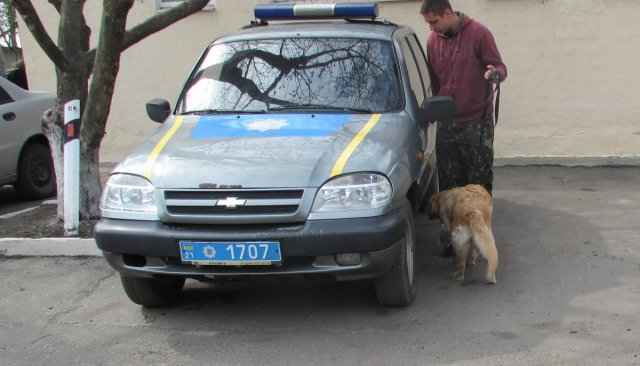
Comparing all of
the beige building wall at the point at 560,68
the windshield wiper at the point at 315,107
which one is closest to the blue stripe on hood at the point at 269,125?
the windshield wiper at the point at 315,107

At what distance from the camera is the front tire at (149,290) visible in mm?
4254

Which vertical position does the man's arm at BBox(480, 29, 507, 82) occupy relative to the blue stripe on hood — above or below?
above

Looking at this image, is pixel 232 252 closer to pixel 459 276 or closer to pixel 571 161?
pixel 459 276

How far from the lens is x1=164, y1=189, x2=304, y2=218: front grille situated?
366 cm

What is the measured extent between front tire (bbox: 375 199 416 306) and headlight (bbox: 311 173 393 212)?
0.96 ft

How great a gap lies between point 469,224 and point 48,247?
350cm

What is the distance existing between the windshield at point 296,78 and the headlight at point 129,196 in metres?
0.92

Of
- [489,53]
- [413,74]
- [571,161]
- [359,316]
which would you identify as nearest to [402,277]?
[359,316]

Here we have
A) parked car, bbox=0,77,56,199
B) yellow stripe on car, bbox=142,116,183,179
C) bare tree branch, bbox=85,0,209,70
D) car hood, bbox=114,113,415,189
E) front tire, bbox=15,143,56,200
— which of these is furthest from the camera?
front tire, bbox=15,143,56,200

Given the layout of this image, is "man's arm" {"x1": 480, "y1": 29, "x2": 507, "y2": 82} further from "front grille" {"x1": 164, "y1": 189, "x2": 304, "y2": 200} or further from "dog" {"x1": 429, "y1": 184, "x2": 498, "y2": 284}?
"front grille" {"x1": 164, "y1": 189, "x2": 304, "y2": 200}

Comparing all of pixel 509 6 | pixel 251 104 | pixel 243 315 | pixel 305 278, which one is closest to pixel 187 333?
pixel 243 315

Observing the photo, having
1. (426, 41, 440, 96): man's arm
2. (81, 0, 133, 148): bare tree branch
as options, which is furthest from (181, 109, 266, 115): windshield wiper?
(426, 41, 440, 96): man's arm

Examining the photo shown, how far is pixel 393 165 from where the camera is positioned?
391 cm

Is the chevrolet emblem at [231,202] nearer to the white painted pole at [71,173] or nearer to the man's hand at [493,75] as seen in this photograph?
the man's hand at [493,75]
